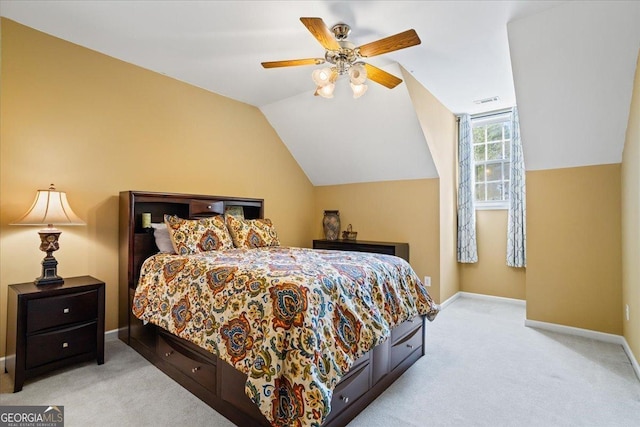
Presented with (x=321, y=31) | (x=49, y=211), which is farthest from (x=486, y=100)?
(x=49, y=211)

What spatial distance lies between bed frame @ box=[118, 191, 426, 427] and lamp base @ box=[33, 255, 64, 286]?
506 millimetres

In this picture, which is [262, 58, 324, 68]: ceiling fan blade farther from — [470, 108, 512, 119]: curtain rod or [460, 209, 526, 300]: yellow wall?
[460, 209, 526, 300]: yellow wall

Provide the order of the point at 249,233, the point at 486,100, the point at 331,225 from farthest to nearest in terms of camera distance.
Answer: the point at 331,225 < the point at 486,100 < the point at 249,233

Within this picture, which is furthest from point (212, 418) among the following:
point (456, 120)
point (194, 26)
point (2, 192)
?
point (456, 120)

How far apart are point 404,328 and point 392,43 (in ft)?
6.67

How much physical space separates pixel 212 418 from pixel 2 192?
7.79ft

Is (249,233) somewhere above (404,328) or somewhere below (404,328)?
above

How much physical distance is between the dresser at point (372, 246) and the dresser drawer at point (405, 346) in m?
1.53

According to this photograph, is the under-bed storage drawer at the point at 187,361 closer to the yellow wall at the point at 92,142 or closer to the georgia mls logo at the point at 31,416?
the georgia mls logo at the point at 31,416

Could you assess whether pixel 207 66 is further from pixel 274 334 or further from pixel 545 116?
pixel 545 116

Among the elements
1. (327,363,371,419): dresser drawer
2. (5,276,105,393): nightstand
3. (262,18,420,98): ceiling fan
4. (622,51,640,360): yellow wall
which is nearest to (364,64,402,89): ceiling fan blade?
(262,18,420,98): ceiling fan

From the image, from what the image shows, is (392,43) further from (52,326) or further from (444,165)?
(52,326)

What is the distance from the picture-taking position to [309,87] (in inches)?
146

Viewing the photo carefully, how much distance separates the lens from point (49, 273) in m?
2.46
